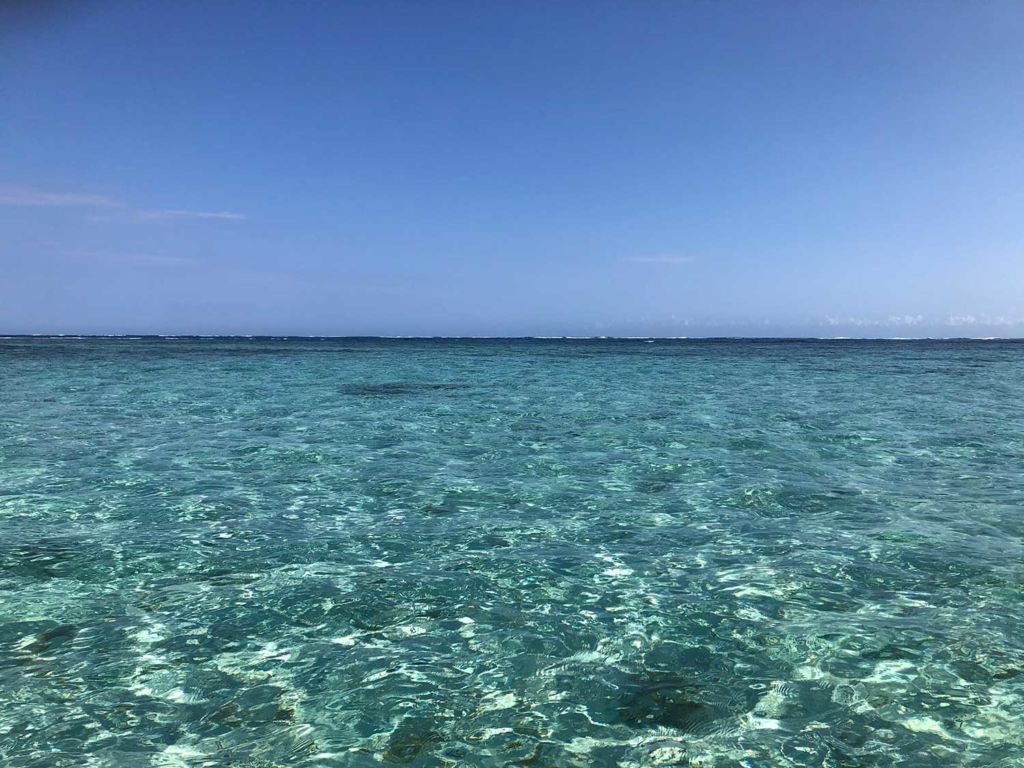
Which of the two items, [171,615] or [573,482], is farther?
[573,482]

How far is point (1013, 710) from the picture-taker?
191 inches

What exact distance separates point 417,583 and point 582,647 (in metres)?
2.20

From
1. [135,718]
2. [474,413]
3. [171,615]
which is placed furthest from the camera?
[474,413]

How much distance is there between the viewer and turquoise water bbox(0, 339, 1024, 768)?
15.0 ft

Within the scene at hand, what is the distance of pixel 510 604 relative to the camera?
6.77 meters

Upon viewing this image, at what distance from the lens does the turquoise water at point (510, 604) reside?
181 inches

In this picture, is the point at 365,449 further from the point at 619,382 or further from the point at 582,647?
the point at 619,382

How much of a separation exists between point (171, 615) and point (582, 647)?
3987 millimetres

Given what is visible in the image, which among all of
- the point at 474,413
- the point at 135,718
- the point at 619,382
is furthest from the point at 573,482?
the point at 619,382

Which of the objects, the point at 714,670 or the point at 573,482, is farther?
the point at 573,482

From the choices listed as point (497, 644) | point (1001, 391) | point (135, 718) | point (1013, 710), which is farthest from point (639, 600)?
point (1001, 391)

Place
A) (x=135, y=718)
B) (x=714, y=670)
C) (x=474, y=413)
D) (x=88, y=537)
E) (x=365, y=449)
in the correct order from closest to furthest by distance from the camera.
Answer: (x=135, y=718)
(x=714, y=670)
(x=88, y=537)
(x=365, y=449)
(x=474, y=413)

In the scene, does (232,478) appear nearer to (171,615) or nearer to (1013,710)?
(171,615)

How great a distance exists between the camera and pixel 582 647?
5863 mm
